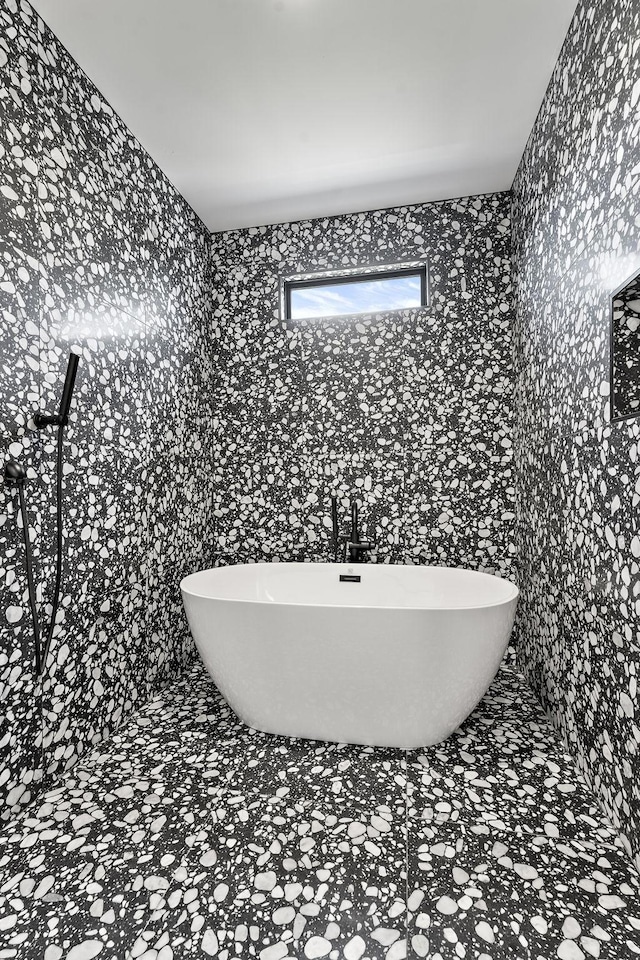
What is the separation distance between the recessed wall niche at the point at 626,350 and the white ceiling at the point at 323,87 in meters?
1.37

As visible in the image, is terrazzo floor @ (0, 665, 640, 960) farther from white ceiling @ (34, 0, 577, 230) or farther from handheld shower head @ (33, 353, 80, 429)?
white ceiling @ (34, 0, 577, 230)

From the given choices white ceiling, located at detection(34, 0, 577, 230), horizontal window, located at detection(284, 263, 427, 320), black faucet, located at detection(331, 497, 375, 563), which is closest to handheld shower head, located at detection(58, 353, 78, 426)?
white ceiling, located at detection(34, 0, 577, 230)

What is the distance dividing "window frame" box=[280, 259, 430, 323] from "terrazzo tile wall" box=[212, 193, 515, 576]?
0.14ft

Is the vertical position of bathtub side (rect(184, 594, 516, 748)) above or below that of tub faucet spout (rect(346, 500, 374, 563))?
below

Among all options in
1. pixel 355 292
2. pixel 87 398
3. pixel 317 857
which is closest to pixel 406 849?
pixel 317 857

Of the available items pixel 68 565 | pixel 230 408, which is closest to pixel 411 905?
pixel 68 565

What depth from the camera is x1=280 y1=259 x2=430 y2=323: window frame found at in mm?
3330

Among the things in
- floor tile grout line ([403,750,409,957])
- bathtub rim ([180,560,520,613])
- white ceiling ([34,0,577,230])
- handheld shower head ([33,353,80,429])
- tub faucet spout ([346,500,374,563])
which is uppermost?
white ceiling ([34,0,577,230])

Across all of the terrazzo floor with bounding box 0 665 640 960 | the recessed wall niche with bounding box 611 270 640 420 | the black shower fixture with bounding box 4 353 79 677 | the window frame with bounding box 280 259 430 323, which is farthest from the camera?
the window frame with bounding box 280 259 430 323

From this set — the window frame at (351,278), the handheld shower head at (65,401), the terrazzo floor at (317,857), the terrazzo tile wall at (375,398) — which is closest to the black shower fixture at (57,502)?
the handheld shower head at (65,401)

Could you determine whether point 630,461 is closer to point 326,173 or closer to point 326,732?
point 326,732

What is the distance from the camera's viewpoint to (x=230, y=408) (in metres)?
3.51

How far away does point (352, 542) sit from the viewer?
3.12 metres

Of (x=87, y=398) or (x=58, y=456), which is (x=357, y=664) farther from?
(x=87, y=398)
